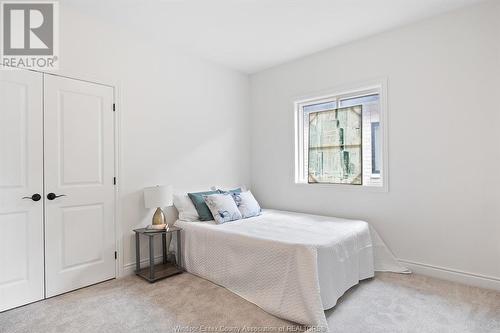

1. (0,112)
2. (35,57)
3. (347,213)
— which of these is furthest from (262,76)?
(0,112)

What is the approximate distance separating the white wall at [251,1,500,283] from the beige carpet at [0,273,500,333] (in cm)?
44

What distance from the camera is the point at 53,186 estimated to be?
8.56 ft

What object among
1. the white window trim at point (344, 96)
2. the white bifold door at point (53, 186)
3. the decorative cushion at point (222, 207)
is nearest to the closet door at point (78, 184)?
the white bifold door at point (53, 186)

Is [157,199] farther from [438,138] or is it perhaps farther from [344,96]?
[438,138]

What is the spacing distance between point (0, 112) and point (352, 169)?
3582mm

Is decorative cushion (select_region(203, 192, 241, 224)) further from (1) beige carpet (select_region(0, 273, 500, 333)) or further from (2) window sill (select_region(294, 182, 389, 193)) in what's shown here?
(2) window sill (select_region(294, 182, 389, 193))

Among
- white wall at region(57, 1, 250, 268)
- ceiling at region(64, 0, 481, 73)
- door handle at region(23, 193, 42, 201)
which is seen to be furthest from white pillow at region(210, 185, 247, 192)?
door handle at region(23, 193, 42, 201)

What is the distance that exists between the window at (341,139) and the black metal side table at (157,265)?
1932 millimetres

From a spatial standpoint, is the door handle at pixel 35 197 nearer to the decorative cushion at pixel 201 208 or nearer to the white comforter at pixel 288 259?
the white comforter at pixel 288 259

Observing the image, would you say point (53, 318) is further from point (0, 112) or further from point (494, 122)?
point (494, 122)

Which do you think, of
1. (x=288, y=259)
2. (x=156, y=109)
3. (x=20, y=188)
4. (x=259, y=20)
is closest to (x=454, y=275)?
(x=288, y=259)

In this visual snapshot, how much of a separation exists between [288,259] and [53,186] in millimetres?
2208

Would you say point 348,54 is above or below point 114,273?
above

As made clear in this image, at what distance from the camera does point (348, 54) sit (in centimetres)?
348
